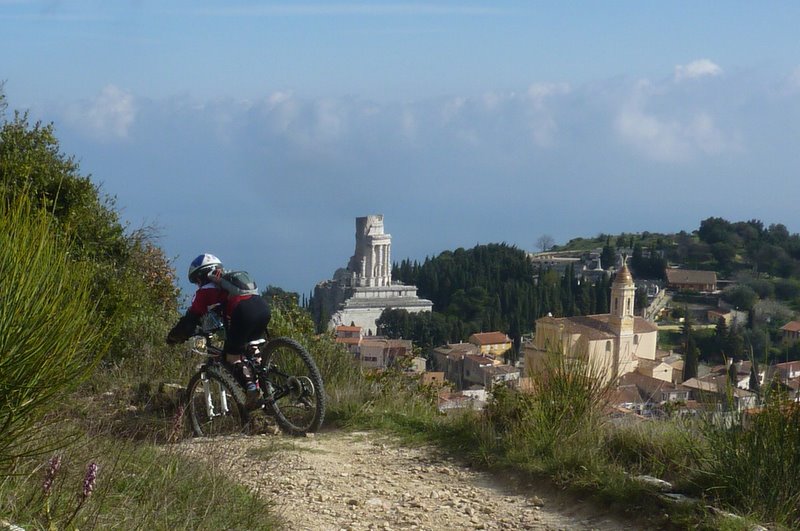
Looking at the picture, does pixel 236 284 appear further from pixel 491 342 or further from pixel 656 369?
pixel 491 342

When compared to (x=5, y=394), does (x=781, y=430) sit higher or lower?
lower

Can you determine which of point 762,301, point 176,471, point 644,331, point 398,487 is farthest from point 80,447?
point 762,301

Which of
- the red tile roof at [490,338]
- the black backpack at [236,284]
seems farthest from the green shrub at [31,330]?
the red tile roof at [490,338]

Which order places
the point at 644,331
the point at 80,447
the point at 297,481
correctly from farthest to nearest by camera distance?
the point at 644,331
the point at 297,481
the point at 80,447

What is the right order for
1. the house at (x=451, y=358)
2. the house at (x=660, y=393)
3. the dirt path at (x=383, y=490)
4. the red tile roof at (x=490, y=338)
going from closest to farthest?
the dirt path at (x=383, y=490) → the house at (x=660, y=393) → the house at (x=451, y=358) → the red tile roof at (x=490, y=338)

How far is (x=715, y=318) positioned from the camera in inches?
3029

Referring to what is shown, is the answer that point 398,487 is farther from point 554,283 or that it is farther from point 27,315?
point 554,283

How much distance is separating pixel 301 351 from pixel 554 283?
77.0m

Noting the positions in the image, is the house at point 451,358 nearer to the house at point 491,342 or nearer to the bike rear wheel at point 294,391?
the house at point 491,342

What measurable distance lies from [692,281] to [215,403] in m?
88.8

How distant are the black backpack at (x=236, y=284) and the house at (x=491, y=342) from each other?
50.9 m

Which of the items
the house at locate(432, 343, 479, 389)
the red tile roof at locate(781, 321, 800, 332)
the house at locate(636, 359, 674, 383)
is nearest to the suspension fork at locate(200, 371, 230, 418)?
the house at locate(636, 359, 674, 383)

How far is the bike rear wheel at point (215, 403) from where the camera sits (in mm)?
6535

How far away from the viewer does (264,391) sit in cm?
659
